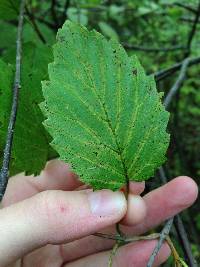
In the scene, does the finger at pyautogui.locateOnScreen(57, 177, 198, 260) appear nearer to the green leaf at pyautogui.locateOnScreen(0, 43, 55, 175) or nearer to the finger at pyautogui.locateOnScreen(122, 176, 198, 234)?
the finger at pyautogui.locateOnScreen(122, 176, 198, 234)

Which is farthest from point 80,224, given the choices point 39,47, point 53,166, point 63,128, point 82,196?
point 39,47

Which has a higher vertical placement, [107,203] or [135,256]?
[107,203]

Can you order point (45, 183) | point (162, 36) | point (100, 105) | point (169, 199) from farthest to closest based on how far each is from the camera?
point (162, 36) < point (45, 183) < point (169, 199) < point (100, 105)

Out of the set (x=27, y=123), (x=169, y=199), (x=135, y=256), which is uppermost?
(x=27, y=123)

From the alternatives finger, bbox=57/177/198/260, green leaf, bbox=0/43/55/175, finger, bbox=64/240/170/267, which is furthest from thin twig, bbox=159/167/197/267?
green leaf, bbox=0/43/55/175

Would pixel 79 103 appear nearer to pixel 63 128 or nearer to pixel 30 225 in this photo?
pixel 63 128

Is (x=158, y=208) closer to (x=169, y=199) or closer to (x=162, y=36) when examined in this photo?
(x=169, y=199)

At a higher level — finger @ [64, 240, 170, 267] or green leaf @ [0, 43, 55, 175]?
green leaf @ [0, 43, 55, 175]

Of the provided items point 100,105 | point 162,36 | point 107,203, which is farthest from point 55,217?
point 162,36
